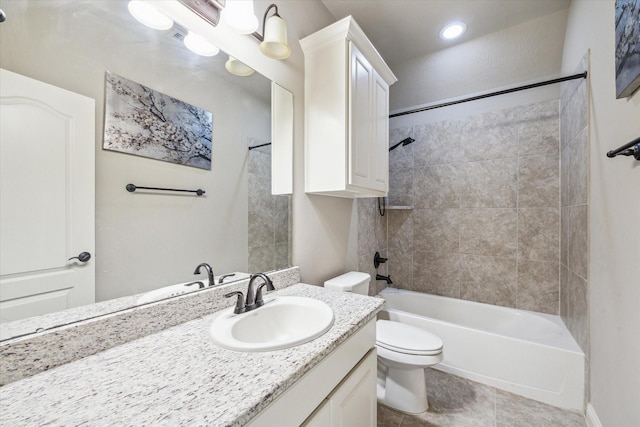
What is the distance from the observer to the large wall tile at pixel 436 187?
2477 millimetres

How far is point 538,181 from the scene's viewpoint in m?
2.12

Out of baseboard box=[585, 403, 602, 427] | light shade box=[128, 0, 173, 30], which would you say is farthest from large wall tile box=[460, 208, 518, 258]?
light shade box=[128, 0, 173, 30]

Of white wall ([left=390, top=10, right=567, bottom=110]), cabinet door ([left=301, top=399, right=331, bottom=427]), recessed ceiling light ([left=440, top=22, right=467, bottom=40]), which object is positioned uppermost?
recessed ceiling light ([left=440, top=22, right=467, bottom=40])

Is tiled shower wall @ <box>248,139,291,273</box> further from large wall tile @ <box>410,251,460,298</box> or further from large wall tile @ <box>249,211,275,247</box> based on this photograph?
large wall tile @ <box>410,251,460,298</box>

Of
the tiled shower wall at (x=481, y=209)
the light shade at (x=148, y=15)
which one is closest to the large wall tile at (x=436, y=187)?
the tiled shower wall at (x=481, y=209)

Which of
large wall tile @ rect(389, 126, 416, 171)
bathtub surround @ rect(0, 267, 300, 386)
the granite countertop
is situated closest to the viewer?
the granite countertop

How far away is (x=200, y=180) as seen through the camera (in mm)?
1055

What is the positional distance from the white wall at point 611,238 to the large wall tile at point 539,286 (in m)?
0.80

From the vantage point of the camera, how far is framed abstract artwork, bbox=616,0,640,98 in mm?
888

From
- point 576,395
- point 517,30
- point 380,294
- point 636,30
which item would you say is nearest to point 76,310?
point 636,30

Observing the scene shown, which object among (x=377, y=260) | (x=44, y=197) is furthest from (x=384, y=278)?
(x=44, y=197)

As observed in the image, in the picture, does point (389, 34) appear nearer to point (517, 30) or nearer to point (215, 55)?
point (517, 30)

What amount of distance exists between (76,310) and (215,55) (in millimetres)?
1099

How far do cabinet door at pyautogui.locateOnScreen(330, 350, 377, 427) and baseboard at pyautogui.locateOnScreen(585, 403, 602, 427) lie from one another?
4.09ft
